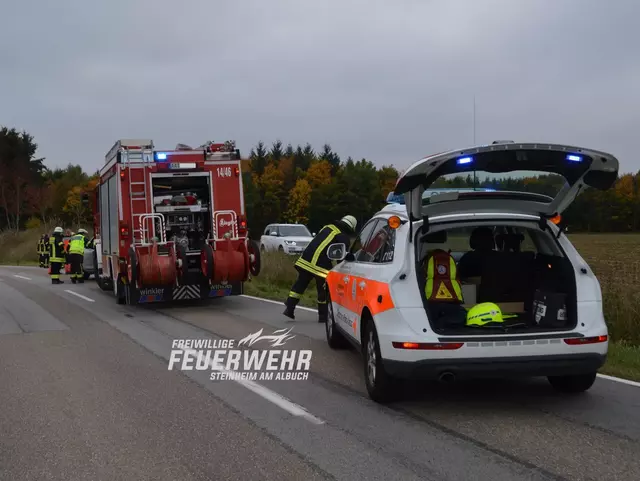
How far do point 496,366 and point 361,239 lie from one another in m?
2.92

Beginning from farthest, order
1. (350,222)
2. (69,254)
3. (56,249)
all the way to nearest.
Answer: (69,254)
(56,249)
(350,222)

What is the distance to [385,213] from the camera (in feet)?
24.5

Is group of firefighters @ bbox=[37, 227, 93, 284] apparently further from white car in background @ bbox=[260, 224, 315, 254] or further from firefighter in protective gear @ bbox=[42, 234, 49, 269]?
firefighter in protective gear @ bbox=[42, 234, 49, 269]

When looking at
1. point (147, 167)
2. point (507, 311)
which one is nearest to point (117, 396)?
point (507, 311)

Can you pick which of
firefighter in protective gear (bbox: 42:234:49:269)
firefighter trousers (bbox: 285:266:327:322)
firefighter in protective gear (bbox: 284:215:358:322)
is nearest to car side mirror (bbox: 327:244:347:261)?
firefighter in protective gear (bbox: 284:215:358:322)

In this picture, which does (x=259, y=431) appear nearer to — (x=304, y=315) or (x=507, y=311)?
(x=507, y=311)

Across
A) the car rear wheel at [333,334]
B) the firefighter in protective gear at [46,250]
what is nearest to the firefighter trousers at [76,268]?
the firefighter in protective gear at [46,250]

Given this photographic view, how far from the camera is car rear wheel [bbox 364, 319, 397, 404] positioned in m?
6.21

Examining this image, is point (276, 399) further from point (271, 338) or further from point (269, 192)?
point (269, 192)

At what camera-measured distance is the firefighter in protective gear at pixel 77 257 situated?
2209 centimetres

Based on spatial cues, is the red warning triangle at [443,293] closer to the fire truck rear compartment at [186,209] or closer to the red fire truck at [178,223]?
the red fire truck at [178,223]

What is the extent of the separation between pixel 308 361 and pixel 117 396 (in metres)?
2.31

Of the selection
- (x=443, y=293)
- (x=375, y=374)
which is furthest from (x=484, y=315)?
(x=375, y=374)

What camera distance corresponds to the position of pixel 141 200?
13477 millimetres
